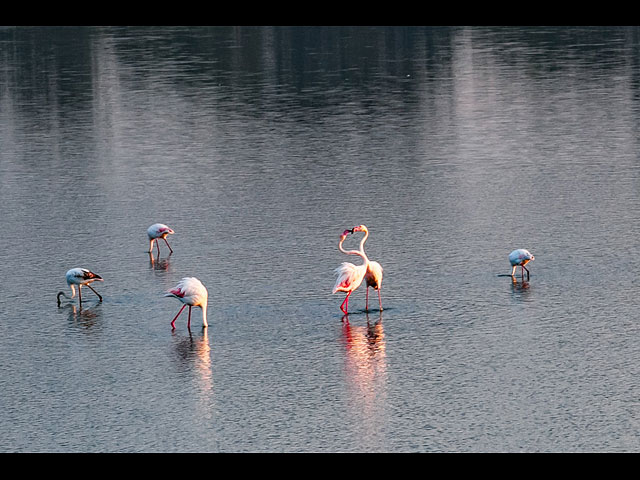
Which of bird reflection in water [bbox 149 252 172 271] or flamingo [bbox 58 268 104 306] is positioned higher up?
flamingo [bbox 58 268 104 306]

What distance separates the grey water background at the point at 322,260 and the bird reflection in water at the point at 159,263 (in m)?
0.06

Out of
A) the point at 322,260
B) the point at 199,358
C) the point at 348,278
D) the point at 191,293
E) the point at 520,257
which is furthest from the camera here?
the point at 322,260

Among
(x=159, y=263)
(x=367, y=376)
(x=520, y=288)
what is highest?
(x=159, y=263)

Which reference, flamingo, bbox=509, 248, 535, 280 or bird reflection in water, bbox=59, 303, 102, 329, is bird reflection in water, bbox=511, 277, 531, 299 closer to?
flamingo, bbox=509, 248, 535, 280

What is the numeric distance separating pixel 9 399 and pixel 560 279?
28.4ft

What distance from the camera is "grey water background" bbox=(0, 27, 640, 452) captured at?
1402 cm

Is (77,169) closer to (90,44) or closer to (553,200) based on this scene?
(553,200)

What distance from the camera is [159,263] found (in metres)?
20.8

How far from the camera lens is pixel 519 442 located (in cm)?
1309

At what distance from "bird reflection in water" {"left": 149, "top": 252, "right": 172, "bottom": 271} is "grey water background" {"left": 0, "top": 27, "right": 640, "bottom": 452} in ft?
0.21

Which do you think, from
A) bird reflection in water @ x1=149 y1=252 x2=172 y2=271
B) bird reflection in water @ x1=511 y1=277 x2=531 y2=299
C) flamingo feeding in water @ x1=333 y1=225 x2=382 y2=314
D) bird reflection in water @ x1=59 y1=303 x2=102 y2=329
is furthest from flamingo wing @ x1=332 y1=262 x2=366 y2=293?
bird reflection in water @ x1=149 y1=252 x2=172 y2=271

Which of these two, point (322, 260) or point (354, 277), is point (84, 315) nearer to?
point (354, 277)

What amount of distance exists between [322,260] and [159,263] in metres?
2.70

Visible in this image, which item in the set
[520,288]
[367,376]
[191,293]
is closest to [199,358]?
[191,293]
